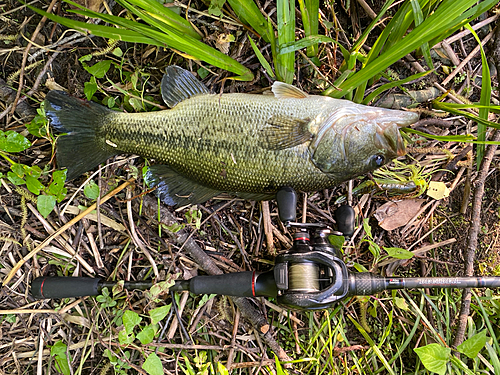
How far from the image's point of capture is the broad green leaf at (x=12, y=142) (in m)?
2.32

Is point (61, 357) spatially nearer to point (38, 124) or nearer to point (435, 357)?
point (38, 124)

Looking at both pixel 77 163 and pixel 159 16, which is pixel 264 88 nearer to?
pixel 159 16

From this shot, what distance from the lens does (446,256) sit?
2.83 metres

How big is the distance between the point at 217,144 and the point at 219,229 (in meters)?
0.76

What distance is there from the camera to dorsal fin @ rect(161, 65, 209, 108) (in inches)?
91.8

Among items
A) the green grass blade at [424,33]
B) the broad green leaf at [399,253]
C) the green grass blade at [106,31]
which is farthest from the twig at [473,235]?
the green grass blade at [106,31]

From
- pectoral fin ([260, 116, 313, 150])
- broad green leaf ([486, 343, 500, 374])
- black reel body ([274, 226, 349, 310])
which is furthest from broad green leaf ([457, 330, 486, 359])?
pectoral fin ([260, 116, 313, 150])

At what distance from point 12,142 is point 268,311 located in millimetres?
2298

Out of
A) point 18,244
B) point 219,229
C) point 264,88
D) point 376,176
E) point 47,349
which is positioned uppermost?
point 264,88

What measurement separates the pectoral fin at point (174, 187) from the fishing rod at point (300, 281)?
0.57 metres

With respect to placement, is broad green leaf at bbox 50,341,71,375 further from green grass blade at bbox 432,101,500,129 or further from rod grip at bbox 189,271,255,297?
green grass blade at bbox 432,101,500,129

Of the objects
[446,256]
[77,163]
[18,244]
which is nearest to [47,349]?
[18,244]

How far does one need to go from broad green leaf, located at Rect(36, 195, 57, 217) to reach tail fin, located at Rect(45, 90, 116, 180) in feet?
0.69

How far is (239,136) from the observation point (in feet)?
7.25
